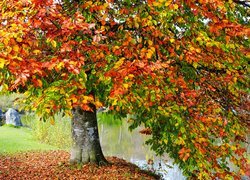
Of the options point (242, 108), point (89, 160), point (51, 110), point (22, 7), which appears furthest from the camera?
point (89, 160)

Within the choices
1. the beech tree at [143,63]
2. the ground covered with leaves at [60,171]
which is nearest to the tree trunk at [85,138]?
the ground covered with leaves at [60,171]

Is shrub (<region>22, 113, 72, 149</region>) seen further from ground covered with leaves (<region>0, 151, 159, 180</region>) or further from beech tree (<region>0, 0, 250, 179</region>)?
beech tree (<region>0, 0, 250, 179</region>)

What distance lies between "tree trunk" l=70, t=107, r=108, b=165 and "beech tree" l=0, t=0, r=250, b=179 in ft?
6.76

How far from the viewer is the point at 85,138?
29.9ft

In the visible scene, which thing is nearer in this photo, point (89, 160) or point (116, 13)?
point (116, 13)

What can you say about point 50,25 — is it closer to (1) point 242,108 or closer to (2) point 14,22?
(2) point 14,22

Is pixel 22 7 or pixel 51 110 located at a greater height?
pixel 22 7

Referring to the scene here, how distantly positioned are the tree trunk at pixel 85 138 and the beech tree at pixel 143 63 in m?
2.06

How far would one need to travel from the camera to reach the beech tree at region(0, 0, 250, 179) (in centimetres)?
479

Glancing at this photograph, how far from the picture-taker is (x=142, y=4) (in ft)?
20.1

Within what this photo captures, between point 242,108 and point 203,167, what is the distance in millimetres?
1828

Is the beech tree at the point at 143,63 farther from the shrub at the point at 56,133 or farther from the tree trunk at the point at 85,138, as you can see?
the shrub at the point at 56,133

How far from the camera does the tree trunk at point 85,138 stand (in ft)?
29.5

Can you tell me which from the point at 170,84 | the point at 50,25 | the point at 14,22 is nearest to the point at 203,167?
the point at 170,84
